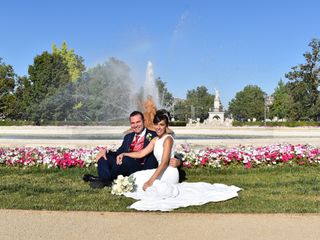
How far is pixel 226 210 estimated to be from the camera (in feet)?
18.3

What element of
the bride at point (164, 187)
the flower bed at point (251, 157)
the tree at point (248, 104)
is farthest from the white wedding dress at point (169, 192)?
the tree at point (248, 104)

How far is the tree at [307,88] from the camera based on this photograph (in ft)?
178

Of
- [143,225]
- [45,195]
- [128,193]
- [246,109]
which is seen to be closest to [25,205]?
[45,195]

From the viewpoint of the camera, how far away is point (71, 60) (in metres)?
61.6

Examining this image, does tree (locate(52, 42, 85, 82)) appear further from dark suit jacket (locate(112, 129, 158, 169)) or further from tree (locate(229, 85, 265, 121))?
dark suit jacket (locate(112, 129, 158, 169))

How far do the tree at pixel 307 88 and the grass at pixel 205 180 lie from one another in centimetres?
4775

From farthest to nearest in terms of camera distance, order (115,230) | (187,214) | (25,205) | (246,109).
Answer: (246,109) → (25,205) → (187,214) → (115,230)

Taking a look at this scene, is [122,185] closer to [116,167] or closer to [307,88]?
[116,167]

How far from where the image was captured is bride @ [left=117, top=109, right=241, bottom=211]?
5.93 meters

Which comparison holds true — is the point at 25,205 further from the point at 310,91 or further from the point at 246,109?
the point at 246,109

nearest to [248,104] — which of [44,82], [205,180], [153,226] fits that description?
[44,82]

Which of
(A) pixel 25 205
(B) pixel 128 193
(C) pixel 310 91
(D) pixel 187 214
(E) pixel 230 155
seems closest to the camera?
(D) pixel 187 214

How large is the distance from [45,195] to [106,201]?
116cm

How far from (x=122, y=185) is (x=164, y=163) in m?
0.72
